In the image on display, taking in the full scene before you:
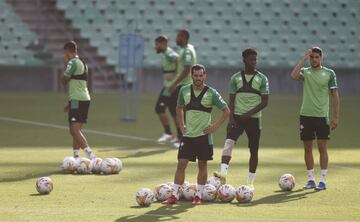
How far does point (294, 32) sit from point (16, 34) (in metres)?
10.8

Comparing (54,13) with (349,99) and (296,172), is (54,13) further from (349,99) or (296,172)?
(296,172)

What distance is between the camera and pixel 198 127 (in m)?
11.7

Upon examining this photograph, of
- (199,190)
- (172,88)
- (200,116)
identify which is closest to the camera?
(199,190)

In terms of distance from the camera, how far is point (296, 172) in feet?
49.1

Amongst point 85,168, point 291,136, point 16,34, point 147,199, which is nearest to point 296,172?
point 85,168

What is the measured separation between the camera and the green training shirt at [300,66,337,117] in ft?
42.8

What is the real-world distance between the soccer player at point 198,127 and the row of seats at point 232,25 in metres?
23.0

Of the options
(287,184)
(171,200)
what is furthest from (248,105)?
(171,200)

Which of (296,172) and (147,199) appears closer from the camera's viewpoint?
(147,199)

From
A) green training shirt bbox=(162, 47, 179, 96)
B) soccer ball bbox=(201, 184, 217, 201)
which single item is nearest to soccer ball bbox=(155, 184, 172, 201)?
soccer ball bbox=(201, 184, 217, 201)

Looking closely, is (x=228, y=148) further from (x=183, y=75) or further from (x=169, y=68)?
(x=169, y=68)

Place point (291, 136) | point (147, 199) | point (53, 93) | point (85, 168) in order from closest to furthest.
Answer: point (147, 199) < point (85, 168) < point (291, 136) < point (53, 93)

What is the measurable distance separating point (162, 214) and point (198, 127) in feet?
4.96

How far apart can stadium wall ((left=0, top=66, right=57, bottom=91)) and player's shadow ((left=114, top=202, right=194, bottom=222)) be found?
2337 cm
